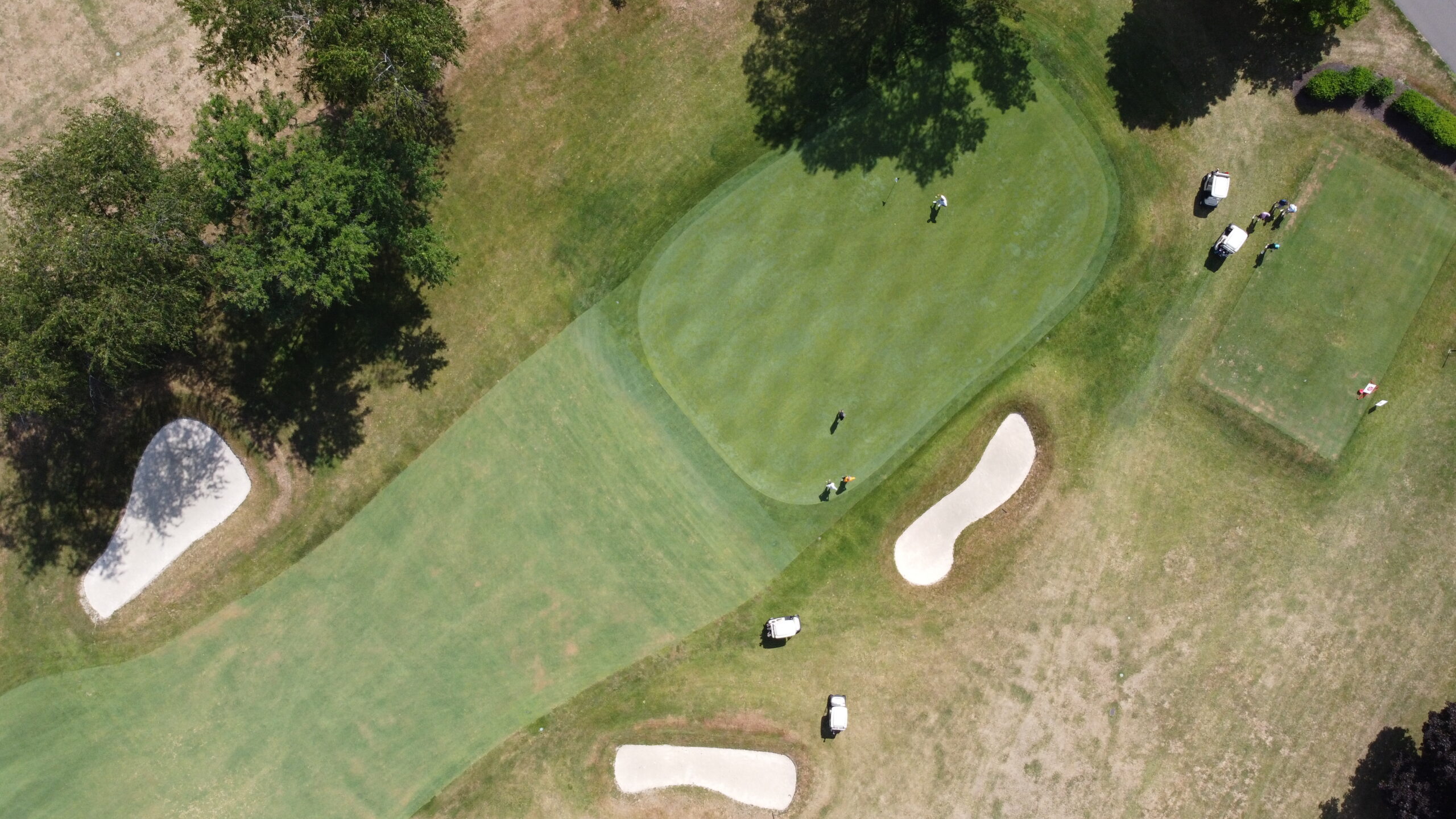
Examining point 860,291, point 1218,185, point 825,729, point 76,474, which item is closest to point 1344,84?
point 1218,185

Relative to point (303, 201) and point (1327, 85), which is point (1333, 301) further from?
point (303, 201)

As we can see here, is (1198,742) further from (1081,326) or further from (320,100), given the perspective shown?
(320,100)

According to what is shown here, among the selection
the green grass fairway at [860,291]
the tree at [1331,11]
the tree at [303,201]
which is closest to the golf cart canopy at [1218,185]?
the green grass fairway at [860,291]

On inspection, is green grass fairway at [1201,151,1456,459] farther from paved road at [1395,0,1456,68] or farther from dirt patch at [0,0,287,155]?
dirt patch at [0,0,287,155]

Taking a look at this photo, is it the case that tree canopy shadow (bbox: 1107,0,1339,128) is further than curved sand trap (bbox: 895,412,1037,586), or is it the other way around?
tree canopy shadow (bbox: 1107,0,1339,128)

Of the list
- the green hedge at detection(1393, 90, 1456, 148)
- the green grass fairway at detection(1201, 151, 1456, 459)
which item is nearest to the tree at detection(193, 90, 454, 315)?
the green grass fairway at detection(1201, 151, 1456, 459)
